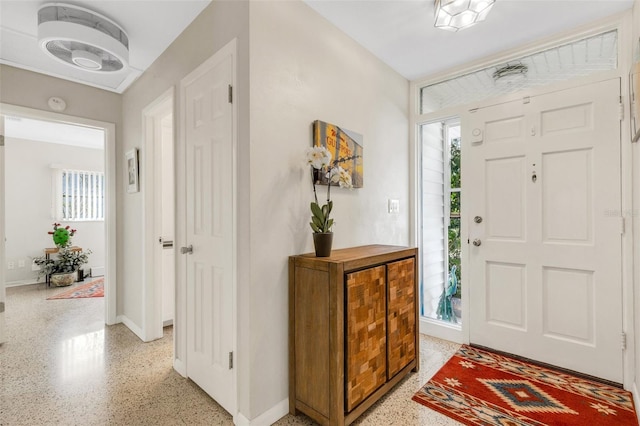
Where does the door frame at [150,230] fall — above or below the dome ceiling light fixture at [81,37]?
below

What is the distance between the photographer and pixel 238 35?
5.39 feet

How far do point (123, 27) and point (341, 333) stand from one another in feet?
8.40

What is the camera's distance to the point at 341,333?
1513 millimetres

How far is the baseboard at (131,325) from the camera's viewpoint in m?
2.79

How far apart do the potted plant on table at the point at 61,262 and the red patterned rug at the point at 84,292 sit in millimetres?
317

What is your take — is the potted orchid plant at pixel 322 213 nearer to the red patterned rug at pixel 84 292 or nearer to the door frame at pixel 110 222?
the door frame at pixel 110 222

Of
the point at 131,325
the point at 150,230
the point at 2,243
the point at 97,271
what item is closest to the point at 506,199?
the point at 150,230

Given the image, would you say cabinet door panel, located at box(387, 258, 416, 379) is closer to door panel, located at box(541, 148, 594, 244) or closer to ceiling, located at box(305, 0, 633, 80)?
door panel, located at box(541, 148, 594, 244)

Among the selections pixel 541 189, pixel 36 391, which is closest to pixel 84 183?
pixel 36 391

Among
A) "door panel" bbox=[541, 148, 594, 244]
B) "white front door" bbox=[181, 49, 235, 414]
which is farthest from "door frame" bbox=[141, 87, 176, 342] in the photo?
"door panel" bbox=[541, 148, 594, 244]

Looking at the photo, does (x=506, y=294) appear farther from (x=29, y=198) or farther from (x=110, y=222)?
(x=29, y=198)

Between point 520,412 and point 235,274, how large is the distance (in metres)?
1.81

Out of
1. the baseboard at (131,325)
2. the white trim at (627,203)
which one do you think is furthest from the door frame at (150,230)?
the white trim at (627,203)

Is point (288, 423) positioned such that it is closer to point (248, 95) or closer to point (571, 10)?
point (248, 95)
